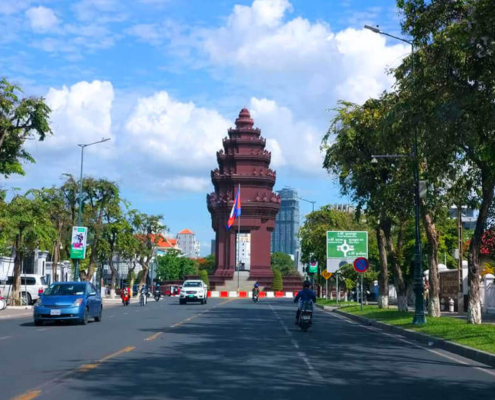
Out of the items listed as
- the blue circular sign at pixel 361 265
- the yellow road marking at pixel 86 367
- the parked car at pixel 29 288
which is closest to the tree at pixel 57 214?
the parked car at pixel 29 288

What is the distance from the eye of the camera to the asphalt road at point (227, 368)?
35.1 ft

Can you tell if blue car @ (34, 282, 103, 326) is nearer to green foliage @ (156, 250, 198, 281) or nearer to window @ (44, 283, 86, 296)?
window @ (44, 283, 86, 296)

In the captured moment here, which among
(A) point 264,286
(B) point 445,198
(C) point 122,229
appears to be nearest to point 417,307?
(B) point 445,198

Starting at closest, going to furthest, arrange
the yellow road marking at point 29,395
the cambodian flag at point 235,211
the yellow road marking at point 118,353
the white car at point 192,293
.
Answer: the yellow road marking at point 29,395 < the yellow road marking at point 118,353 < the white car at point 192,293 < the cambodian flag at point 235,211

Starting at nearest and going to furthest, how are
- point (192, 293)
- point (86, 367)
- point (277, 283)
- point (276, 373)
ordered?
point (276, 373) → point (86, 367) → point (192, 293) → point (277, 283)

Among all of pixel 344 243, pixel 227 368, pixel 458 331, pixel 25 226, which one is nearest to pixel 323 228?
pixel 344 243

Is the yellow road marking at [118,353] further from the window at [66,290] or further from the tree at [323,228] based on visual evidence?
the tree at [323,228]

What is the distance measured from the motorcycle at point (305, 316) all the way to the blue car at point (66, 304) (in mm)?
7934

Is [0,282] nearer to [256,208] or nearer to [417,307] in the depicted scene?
[417,307]

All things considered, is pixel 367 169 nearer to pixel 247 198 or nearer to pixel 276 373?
pixel 276 373

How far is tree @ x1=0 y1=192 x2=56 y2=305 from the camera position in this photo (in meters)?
41.1

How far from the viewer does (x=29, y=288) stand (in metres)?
48.7

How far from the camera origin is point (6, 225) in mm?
40031

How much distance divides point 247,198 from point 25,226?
53.8 meters
